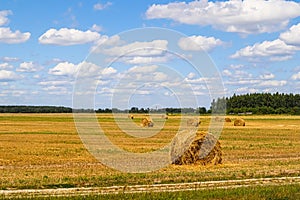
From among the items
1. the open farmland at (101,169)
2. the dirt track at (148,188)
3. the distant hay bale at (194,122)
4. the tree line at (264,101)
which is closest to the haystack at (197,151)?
the open farmland at (101,169)

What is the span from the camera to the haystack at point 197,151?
27312 millimetres

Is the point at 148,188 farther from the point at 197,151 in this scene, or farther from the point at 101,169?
the point at 197,151

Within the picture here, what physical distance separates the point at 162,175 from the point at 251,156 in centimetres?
1056

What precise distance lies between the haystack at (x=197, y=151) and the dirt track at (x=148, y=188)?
698cm

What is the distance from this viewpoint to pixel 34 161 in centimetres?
2736

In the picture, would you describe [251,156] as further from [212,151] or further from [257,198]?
[257,198]

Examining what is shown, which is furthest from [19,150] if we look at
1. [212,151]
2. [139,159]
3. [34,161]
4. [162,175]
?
[162,175]

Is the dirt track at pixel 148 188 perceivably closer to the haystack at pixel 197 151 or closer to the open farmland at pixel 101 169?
the open farmland at pixel 101 169

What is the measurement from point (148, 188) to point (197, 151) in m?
9.70

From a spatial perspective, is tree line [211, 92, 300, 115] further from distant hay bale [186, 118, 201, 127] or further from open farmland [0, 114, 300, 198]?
open farmland [0, 114, 300, 198]

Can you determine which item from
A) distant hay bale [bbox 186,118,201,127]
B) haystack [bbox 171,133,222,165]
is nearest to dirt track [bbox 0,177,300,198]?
haystack [bbox 171,133,222,165]

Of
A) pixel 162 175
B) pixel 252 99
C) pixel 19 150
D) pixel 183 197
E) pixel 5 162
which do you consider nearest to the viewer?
pixel 183 197

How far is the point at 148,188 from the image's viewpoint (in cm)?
1809

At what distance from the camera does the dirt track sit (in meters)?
16.8
